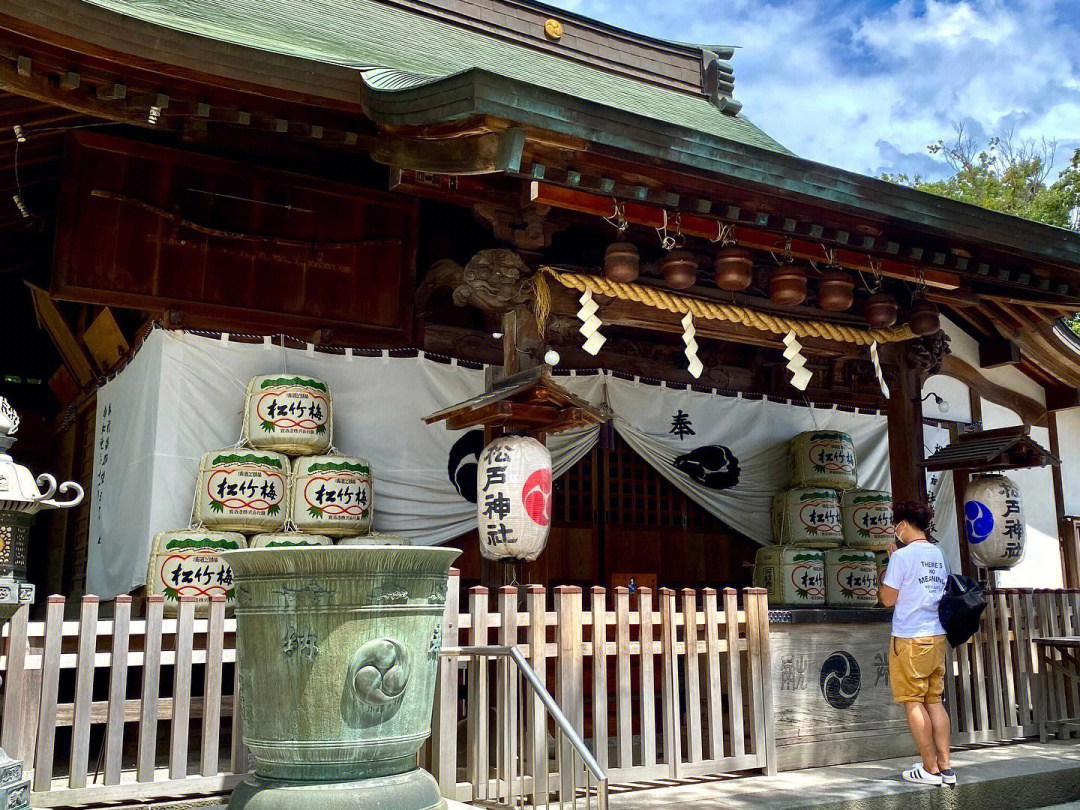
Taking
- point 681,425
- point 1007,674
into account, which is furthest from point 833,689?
point 681,425

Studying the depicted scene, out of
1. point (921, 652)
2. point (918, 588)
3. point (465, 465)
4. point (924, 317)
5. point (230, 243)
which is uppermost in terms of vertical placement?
point (230, 243)

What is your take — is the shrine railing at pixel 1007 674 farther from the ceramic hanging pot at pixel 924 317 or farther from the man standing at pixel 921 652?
the ceramic hanging pot at pixel 924 317

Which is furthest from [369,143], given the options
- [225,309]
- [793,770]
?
[793,770]

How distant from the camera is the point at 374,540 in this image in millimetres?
6848

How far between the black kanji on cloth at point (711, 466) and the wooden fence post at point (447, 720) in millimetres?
4385

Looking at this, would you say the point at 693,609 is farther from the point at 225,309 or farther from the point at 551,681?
the point at 225,309

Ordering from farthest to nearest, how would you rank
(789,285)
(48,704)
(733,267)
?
(789,285) → (733,267) → (48,704)

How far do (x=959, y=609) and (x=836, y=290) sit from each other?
279cm

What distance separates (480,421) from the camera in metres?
6.76

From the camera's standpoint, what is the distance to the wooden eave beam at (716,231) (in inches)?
250

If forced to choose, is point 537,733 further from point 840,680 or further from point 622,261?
point 622,261

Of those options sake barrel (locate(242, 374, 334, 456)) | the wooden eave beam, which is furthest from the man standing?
sake barrel (locate(242, 374, 334, 456))

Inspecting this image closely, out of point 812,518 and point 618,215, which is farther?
point 812,518

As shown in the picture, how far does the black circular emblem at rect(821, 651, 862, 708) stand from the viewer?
667 centimetres
